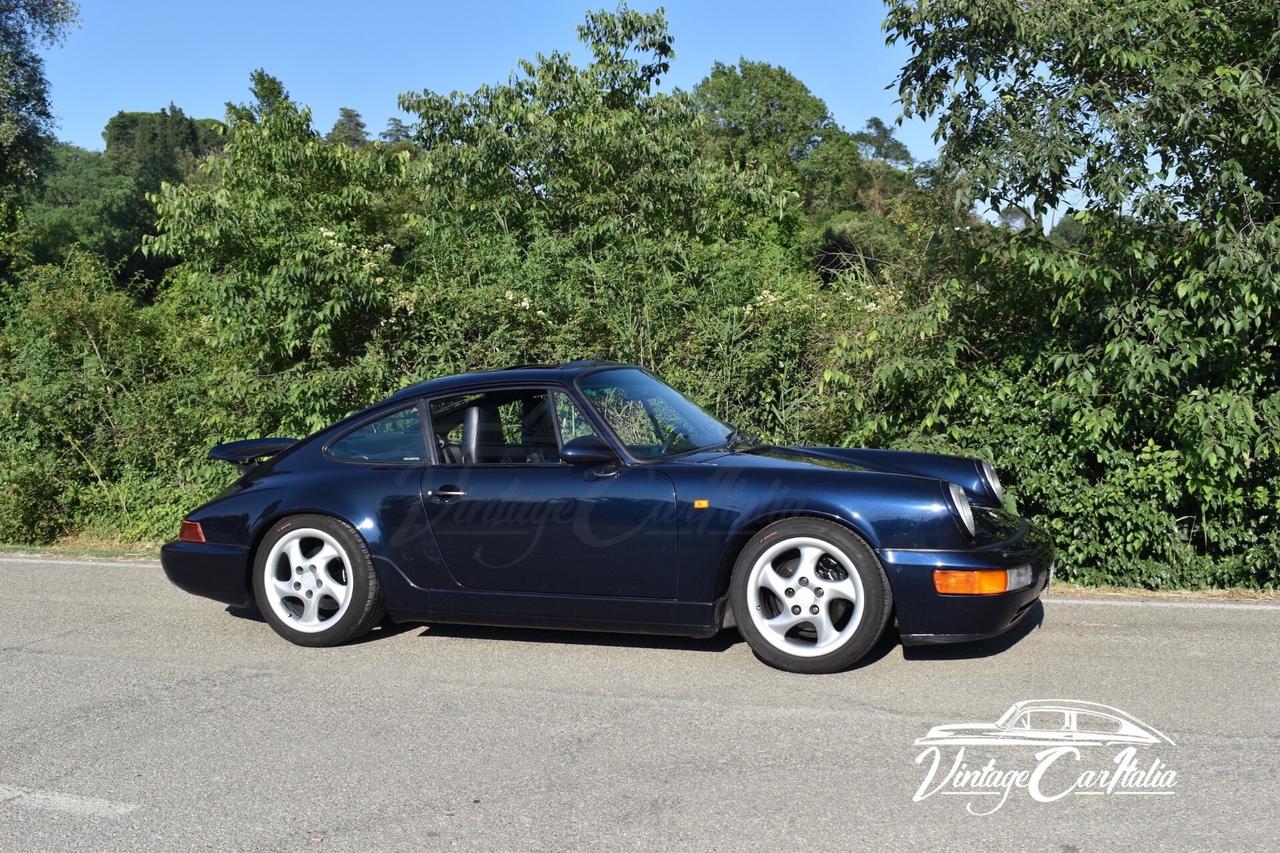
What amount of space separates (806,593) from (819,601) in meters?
0.07

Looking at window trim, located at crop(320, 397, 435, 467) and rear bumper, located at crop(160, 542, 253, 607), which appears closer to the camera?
window trim, located at crop(320, 397, 435, 467)

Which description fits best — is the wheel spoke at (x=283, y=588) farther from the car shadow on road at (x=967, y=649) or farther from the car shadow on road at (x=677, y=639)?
the car shadow on road at (x=967, y=649)

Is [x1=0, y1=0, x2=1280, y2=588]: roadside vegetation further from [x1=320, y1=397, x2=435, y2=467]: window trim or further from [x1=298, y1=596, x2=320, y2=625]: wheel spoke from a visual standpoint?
[x1=298, y1=596, x2=320, y2=625]: wheel spoke

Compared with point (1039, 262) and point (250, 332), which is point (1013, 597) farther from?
point (250, 332)

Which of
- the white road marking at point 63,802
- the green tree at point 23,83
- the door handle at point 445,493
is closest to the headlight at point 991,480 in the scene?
the door handle at point 445,493

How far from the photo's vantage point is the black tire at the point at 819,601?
503 cm

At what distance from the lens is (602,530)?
5.43 meters

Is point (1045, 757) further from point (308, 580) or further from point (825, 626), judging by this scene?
point (308, 580)

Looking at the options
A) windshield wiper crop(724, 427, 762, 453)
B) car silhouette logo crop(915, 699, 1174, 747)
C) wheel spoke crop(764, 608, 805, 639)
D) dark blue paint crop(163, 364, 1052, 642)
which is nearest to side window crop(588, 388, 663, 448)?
dark blue paint crop(163, 364, 1052, 642)

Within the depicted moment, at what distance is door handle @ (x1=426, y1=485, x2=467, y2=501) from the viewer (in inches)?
227

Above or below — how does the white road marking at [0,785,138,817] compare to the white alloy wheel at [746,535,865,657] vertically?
below

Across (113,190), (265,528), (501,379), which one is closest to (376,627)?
(265,528)

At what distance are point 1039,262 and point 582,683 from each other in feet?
14.1

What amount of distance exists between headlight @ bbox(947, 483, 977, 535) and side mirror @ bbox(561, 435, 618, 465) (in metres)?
1.60
